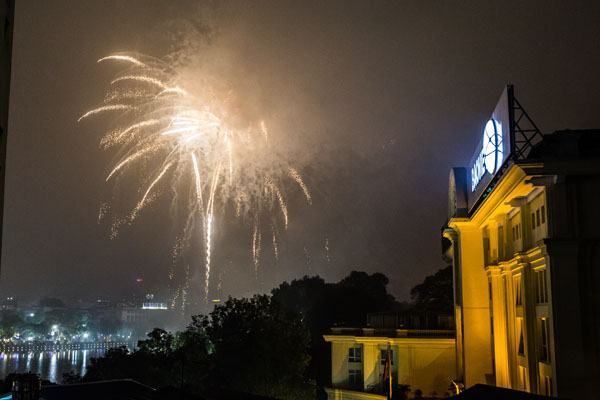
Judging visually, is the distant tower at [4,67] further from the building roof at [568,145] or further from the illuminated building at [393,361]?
the illuminated building at [393,361]

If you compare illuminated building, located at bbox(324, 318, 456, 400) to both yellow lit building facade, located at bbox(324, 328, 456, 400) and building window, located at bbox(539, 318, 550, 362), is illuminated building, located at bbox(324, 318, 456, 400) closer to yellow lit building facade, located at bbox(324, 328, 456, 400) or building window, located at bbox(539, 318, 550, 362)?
yellow lit building facade, located at bbox(324, 328, 456, 400)

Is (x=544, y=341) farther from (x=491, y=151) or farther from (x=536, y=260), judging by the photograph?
(x=491, y=151)

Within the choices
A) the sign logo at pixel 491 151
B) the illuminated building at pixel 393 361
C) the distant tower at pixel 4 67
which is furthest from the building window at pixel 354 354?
the distant tower at pixel 4 67

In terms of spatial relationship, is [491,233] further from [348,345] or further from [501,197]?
[348,345]

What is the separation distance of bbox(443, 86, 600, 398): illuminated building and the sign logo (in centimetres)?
3

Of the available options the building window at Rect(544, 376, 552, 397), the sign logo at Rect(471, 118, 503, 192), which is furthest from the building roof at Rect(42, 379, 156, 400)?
the sign logo at Rect(471, 118, 503, 192)

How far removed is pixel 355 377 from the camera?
122ft

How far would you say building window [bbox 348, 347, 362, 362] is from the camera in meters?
37.5

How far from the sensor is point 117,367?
4719 centimetres

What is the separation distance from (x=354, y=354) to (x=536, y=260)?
2132 cm

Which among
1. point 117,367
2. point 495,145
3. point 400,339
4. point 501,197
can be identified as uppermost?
point 495,145

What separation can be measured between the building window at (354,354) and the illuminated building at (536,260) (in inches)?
471

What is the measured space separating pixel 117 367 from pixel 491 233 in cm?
3298

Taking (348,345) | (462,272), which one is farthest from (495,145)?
(348,345)
